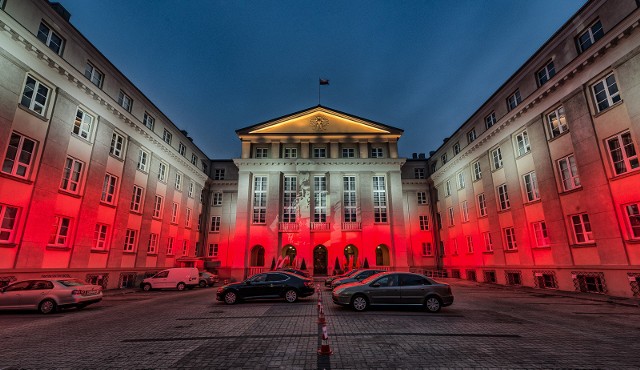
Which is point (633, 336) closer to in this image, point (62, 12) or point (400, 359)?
point (400, 359)

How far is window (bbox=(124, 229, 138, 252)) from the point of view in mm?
23452

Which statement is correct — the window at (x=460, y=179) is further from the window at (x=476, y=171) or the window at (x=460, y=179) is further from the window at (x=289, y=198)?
the window at (x=289, y=198)

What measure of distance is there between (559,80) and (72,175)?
32.0 m

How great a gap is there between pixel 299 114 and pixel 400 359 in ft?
108

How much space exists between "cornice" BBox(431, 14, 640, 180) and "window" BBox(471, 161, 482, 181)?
1.18 metres

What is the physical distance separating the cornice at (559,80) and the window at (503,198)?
4.12m

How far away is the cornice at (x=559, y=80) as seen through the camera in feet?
47.9

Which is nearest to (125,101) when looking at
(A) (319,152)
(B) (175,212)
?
(B) (175,212)

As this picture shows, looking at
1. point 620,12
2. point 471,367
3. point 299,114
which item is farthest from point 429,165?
point 471,367

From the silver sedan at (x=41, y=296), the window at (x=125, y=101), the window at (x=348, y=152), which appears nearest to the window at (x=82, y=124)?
the window at (x=125, y=101)

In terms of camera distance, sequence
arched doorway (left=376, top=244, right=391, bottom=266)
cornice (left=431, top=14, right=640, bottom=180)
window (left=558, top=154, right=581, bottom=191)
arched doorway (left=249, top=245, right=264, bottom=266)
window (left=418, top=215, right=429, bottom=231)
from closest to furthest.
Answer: cornice (left=431, top=14, right=640, bottom=180), window (left=558, top=154, right=581, bottom=191), arched doorway (left=249, top=245, right=264, bottom=266), arched doorway (left=376, top=244, right=391, bottom=266), window (left=418, top=215, right=429, bottom=231)

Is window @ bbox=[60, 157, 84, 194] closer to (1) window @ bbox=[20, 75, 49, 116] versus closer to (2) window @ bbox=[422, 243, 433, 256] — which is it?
(1) window @ bbox=[20, 75, 49, 116]

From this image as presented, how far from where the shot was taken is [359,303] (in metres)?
11.5

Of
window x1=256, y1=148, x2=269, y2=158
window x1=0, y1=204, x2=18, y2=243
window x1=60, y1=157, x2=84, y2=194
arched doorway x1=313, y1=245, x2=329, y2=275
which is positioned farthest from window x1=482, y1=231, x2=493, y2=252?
window x1=0, y1=204, x2=18, y2=243
